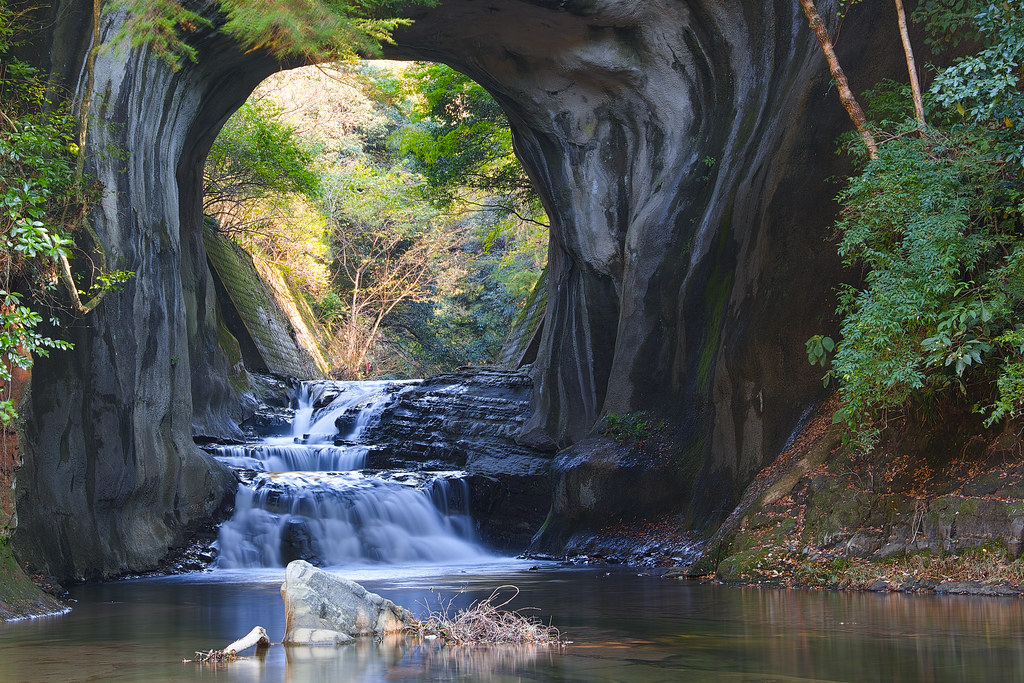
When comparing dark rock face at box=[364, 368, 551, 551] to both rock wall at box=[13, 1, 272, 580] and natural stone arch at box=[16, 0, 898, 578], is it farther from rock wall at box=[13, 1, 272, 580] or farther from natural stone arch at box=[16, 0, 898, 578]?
rock wall at box=[13, 1, 272, 580]

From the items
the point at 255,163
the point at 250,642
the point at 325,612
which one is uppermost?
the point at 255,163

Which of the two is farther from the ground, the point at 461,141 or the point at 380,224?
the point at 380,224

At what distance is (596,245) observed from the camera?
18.0 metres

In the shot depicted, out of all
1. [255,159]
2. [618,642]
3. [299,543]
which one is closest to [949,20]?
[618,642]

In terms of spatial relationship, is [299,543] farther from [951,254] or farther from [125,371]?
[951,254]

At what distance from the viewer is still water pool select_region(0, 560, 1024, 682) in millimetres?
5676

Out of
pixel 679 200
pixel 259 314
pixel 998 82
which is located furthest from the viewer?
pixel 259 314

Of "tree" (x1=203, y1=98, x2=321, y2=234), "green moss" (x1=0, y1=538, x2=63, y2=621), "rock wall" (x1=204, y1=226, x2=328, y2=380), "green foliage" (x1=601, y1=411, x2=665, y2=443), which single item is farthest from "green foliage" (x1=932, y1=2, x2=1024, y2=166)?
"rock wall" (x1=204, y1=226, x2=328, y2=380)

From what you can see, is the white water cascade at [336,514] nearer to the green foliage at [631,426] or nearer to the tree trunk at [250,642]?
the green foliage at [631,426]

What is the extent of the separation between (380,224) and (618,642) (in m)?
29.4

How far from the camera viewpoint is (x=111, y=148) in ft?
42.2

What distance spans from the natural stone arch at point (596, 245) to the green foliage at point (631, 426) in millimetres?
240

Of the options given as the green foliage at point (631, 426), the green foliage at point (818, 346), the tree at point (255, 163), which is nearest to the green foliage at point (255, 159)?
the tree at point (255, 163)

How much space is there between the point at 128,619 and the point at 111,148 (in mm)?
6539
